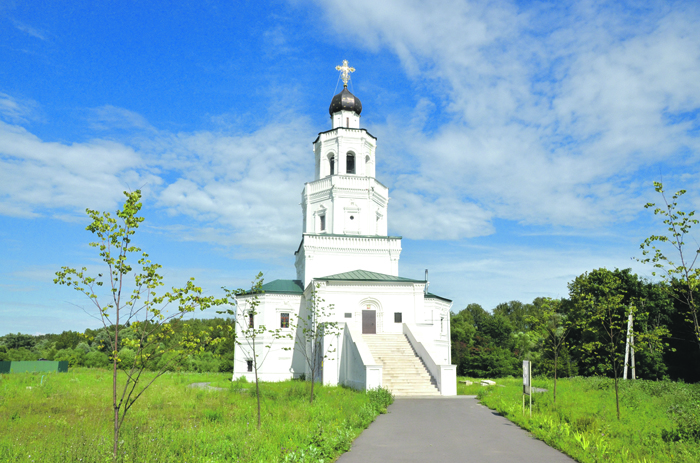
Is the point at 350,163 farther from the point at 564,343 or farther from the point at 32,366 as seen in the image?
the point at 32,366

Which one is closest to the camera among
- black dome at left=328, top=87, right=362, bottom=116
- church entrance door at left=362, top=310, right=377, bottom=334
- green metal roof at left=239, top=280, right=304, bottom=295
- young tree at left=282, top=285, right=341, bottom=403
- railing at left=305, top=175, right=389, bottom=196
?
young tree at left=282, top=285, right=341, bottom=403

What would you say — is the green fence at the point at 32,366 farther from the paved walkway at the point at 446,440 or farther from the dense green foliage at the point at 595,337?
the dense green foliage at the point at 595,337

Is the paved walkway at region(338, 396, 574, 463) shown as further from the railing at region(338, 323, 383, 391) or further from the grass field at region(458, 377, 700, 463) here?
the railing at region(338, 323, 383, 391)

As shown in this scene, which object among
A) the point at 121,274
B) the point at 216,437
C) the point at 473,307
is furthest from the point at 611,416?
the point at 473,307

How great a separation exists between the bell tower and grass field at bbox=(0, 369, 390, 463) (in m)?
15.7

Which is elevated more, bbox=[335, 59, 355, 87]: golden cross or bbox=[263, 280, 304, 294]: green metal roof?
bbox=[335, 59, 355, 87]: golden cross

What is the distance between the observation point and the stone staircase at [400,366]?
22.7 m

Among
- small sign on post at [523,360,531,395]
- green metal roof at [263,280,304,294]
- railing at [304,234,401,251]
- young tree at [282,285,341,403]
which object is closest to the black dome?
railing at [304,234,401,251]

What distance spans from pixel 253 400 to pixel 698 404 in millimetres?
14474

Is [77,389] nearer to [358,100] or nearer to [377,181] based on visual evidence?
[377,181]

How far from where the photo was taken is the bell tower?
35.8 m

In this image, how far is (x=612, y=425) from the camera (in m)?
12.4

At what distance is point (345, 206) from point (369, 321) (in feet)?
34.8

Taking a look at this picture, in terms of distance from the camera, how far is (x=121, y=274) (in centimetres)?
877
